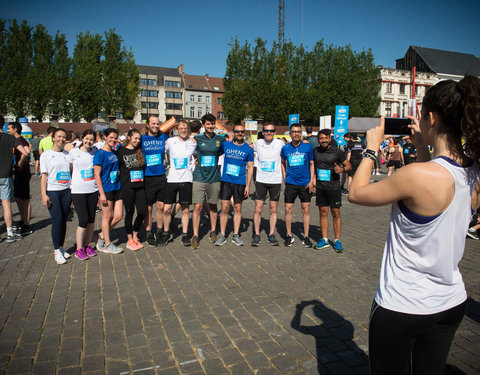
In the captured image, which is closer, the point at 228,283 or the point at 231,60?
the point at 228,283

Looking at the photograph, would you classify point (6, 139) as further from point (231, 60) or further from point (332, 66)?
point (332, 66)

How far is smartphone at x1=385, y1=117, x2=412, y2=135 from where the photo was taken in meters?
1.96

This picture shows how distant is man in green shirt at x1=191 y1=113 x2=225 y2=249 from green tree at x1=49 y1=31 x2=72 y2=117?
42.8 meters

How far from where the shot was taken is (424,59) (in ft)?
217

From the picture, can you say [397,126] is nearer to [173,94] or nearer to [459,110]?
[459,110]

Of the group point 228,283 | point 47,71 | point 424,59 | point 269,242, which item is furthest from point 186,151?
point 424,59

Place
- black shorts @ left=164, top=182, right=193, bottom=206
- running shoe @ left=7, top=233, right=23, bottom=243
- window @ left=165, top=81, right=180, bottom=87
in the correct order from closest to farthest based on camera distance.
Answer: black shorts @ left=164, top=182, right=193, bottom=206 → running shoe @ left=7, top=233, right=23, bottom=243 → window @ left=165, top=81, right=180, bottom=87

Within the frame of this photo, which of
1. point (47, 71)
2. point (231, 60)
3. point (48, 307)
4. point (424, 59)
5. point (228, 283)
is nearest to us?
point (48, 307)

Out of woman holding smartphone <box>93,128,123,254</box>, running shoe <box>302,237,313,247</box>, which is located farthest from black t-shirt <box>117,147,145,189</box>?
running shoe <box>302,237,313,247</box>

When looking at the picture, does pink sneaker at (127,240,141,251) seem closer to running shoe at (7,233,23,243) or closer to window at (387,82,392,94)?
running shoe at (7,233,23,243)

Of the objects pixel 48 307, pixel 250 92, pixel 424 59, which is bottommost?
pixel 48 307

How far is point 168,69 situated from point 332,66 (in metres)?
49.4

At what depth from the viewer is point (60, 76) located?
42875mm

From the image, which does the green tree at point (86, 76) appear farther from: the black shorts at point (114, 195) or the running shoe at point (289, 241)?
the running shoe at point (289, 241)
